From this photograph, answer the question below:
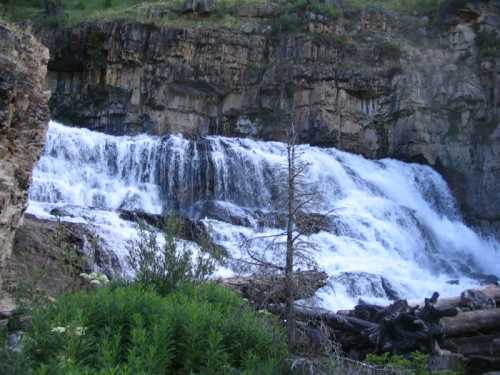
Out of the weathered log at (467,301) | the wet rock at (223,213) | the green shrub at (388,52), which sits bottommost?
the weathered log at (467,301)

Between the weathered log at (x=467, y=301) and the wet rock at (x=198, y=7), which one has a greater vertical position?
the wet rock at (x=198, y=7)

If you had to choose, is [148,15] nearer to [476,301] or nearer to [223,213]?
[223,213]

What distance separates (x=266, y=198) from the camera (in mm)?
23750

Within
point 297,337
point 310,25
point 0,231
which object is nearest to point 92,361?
point 297,337

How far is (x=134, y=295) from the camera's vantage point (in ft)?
21.8

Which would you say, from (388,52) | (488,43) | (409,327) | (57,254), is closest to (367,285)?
(409,327)

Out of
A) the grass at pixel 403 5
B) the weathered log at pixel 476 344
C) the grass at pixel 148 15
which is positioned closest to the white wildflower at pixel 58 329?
the weathered log at pixel 476 344

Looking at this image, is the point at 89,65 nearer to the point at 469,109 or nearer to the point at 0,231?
the point at 469,109

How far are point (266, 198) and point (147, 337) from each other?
18084mm

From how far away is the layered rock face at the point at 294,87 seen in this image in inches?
1204

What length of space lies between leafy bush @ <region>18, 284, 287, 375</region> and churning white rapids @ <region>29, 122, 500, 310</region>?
9.73m

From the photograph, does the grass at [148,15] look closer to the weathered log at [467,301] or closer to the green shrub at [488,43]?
the green shrub at [488,43]

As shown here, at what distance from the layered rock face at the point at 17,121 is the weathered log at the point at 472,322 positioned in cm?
659

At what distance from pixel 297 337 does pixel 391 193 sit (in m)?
21.3
